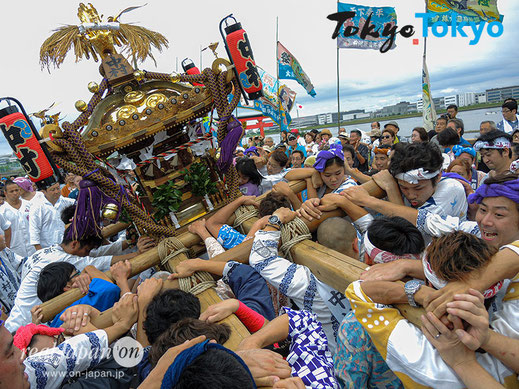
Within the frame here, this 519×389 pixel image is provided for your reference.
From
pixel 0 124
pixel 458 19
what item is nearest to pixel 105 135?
pixel 0 124

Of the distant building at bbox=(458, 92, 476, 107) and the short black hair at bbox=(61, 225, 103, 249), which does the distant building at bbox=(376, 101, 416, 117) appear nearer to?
the distant building at bbox=(458, 92, 476, 107)

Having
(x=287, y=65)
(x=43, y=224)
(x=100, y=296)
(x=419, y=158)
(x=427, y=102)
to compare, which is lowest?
(x=427, y=102)

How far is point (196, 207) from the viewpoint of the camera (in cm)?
381

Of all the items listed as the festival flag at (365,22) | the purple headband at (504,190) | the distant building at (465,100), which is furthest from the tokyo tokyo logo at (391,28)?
the distant building at (465,100)

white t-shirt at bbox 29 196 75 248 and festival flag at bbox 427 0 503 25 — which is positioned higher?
festival flag at bbox 427 0 503 25

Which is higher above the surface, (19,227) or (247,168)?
(247,168)

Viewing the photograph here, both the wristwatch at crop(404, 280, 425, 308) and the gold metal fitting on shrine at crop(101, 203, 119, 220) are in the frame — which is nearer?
the wristwatch at crop(404, 280, 425, 308)

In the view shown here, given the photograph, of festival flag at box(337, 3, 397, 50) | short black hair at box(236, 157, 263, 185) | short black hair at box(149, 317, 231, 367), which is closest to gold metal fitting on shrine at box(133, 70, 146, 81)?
short black hair at box(236, 157, 263, 185)

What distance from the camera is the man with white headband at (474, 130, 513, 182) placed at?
372 centimetres

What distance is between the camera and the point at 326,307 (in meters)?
2.03

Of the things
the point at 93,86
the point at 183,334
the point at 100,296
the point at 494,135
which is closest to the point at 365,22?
the point at 494,135

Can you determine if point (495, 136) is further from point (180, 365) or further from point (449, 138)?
point (180, 365)

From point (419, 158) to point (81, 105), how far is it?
3310mm

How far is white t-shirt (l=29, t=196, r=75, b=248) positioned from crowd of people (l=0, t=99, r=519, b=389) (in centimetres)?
269
